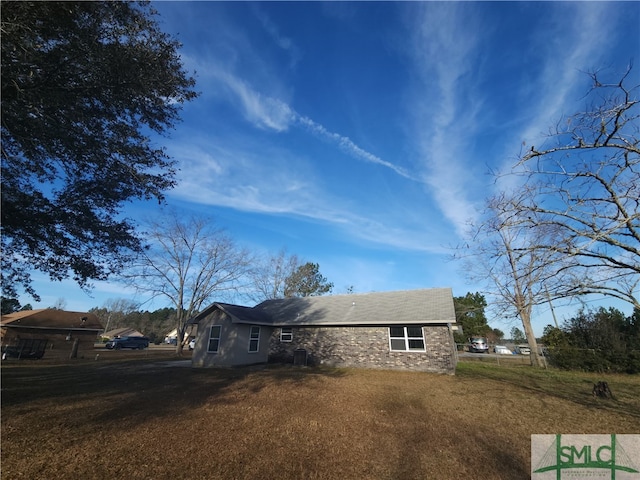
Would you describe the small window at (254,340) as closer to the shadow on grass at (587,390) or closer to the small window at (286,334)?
the small window at (286,334)

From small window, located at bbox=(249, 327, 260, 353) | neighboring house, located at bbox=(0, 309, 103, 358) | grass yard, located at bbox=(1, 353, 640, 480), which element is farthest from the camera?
neighboring house, located at bbox=(0, 309, 103, 358)

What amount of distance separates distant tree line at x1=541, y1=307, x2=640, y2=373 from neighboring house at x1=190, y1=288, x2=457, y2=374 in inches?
334

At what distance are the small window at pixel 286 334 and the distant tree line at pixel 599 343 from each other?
18274 millimetres

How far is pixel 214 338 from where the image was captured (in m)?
18.3

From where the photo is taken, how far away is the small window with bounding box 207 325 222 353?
18125 millimetres

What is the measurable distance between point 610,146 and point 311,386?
11.1 metres

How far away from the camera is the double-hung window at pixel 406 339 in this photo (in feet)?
54.2

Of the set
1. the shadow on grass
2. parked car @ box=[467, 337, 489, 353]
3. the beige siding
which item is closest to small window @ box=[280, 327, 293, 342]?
the beige siding

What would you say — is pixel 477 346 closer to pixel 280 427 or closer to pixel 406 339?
pixel 406 339

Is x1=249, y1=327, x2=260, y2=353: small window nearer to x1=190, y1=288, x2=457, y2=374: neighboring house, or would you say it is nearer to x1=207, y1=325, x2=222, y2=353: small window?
x1=190, y1=288, x2=457, y2=374: neighboring house

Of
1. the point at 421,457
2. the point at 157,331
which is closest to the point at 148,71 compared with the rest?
the point at 421,457

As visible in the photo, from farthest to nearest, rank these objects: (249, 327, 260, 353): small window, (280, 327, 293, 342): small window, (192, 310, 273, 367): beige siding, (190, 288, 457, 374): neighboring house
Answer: (280, 327, 293, 342): small window → (249, 327, 260, 353): small window → (192, 310, 273, 367): beige siding → (190, 288, 457, 374): neighboring house

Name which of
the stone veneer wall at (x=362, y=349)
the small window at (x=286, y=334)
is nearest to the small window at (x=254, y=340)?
the stone veneer wall at (x=362, y=349)

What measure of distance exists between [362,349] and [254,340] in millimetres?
7249
